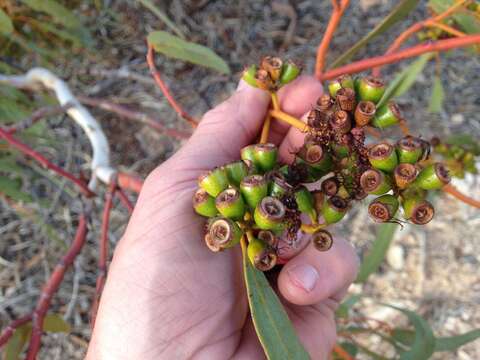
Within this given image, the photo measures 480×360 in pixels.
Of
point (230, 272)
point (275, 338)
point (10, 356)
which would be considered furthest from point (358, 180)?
point (10, 356)

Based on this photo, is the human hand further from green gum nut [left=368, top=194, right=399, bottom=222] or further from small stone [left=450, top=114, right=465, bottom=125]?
small stone [left=450, top=114, right=465, bottom=125]

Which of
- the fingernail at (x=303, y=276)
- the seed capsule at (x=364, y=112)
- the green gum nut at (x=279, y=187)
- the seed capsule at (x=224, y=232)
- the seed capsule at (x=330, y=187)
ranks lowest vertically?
the fingernail at (x=303, y=276)

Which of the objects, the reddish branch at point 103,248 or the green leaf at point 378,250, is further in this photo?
the green leaf at point 378,250

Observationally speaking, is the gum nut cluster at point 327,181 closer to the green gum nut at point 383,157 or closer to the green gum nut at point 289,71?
the green gum nut at point 383,157

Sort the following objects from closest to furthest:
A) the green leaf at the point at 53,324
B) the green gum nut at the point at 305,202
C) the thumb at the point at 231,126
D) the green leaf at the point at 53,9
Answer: the green gum nut at the point at 305,202 < the thumb at the point at 231,126 < the green leaf at the point at 53,324 < the green leaf at the point at 53,9

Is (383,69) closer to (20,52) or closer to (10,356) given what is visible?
Answer: (20,52)

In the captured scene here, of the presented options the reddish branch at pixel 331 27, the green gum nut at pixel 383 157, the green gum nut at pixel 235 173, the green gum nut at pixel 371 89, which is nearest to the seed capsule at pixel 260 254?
the green gum nut at pixel 235 173
